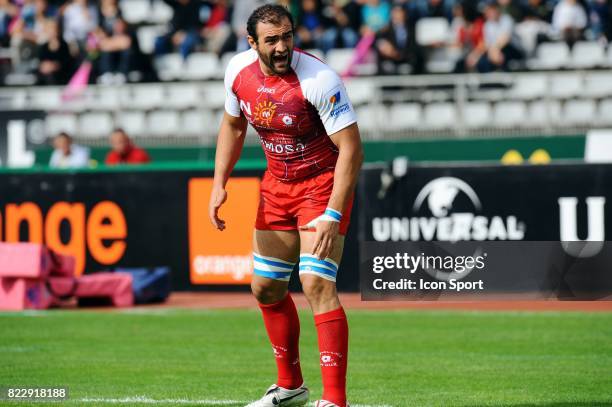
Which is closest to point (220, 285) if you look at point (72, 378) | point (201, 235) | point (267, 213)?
point (201, 235)

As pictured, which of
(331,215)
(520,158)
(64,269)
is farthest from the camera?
(520,158)

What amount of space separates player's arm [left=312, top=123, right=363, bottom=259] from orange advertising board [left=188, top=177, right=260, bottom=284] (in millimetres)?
9496

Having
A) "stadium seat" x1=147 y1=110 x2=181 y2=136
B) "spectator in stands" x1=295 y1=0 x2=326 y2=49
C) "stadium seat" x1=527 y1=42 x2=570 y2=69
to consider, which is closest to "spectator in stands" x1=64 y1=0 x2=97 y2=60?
"stadium seat" x1=147 y1=110 x2=181 y2=136

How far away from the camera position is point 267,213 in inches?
288

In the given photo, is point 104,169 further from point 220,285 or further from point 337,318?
point 337,318

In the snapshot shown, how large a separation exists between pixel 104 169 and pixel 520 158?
612cm

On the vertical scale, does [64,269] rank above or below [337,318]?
below

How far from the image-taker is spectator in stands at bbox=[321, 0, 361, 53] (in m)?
21.1

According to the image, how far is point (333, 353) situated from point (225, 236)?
976cm

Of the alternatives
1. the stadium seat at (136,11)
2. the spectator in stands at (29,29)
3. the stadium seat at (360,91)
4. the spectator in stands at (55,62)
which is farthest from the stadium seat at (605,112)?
the spectator in stands at (29,29)

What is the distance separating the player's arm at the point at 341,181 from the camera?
667cm

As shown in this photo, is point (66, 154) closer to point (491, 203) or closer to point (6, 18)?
point (491, 203)

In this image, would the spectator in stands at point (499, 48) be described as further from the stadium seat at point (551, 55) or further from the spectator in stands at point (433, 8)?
the spectator in stands at point (433, 8)

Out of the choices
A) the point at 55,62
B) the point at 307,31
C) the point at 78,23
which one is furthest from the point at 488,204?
the point at 78,23
